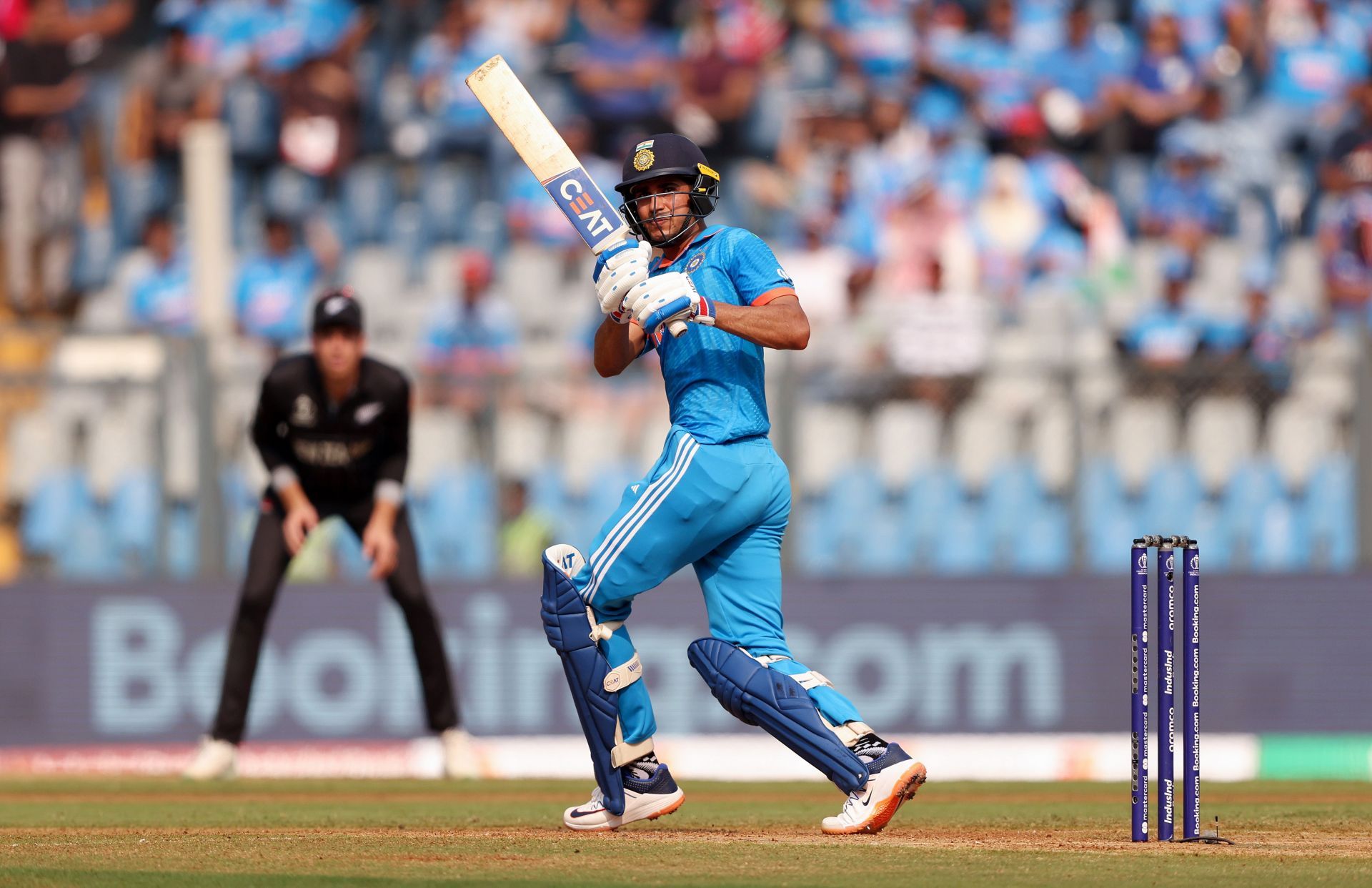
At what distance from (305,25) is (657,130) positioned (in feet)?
10.4

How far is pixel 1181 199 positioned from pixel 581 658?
9.19m

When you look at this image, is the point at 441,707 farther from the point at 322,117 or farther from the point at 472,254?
the point at 322,117

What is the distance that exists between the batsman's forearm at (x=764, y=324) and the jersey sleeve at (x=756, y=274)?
101 mm

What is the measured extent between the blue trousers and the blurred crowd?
21.2 ft

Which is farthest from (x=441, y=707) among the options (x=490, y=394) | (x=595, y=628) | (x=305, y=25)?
(x=305, y=25)

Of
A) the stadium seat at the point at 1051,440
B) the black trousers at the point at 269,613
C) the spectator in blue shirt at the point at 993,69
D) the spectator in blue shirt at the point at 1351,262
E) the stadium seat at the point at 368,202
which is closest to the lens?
the black trousers at the point at 269,613

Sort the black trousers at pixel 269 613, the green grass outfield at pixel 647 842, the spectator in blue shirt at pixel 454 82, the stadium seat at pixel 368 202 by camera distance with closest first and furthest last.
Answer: the green grass outfield at pixel 647 842 → the black trousers at pixel 269 613 → the stadium seat at pixel 368 202 → the spectator in blue shirt at pixel 454 82

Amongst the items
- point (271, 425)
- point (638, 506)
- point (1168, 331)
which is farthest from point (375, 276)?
point (638, 506)

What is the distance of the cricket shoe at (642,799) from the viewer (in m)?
6.25

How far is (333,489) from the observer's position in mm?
9188

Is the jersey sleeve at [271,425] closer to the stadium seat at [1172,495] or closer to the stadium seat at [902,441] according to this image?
the stadium seat at [902,441]

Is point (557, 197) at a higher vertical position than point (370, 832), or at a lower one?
higher

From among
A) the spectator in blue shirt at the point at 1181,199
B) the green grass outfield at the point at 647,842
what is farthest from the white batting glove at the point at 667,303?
the spectator in blue shirt at the point at 1181,199

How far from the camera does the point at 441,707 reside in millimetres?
9133
